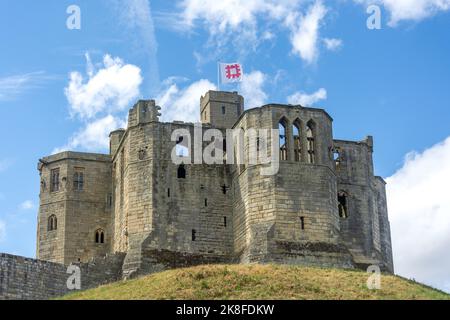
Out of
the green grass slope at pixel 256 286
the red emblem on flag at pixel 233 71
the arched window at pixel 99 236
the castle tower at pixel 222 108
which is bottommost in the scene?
the green grass slope at pixel 256 286

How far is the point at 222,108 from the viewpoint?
70500 millimetres

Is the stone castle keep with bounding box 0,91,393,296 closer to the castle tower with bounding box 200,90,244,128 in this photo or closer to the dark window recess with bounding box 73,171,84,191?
the dark window recess with bounding box 73,171,84,191

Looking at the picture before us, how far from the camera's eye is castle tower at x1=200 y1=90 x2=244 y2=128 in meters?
69.9

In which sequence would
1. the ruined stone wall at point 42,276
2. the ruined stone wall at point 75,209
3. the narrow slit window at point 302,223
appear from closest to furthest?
the ruined stone wall at point 42,276, the narrow slit window at point 302,223, the ruined stone wall at point 75,209

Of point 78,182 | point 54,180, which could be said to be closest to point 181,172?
point 78,182

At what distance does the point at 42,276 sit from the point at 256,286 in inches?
591

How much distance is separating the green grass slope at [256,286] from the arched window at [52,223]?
15.7 m

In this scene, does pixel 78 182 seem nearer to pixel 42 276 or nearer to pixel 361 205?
pixel 42 276

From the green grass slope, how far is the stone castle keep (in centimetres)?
511

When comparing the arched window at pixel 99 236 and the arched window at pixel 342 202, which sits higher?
the arched window at pixel 342 202

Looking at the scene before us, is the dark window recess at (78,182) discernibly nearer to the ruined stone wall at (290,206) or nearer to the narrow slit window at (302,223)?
the ruined stone wall at (290,206)

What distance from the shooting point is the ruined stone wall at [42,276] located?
53.5 metres

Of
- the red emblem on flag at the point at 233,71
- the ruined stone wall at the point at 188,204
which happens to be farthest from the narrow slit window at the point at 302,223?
the red emblem on flag at the point at 233,71

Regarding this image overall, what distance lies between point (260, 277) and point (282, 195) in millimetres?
9760
